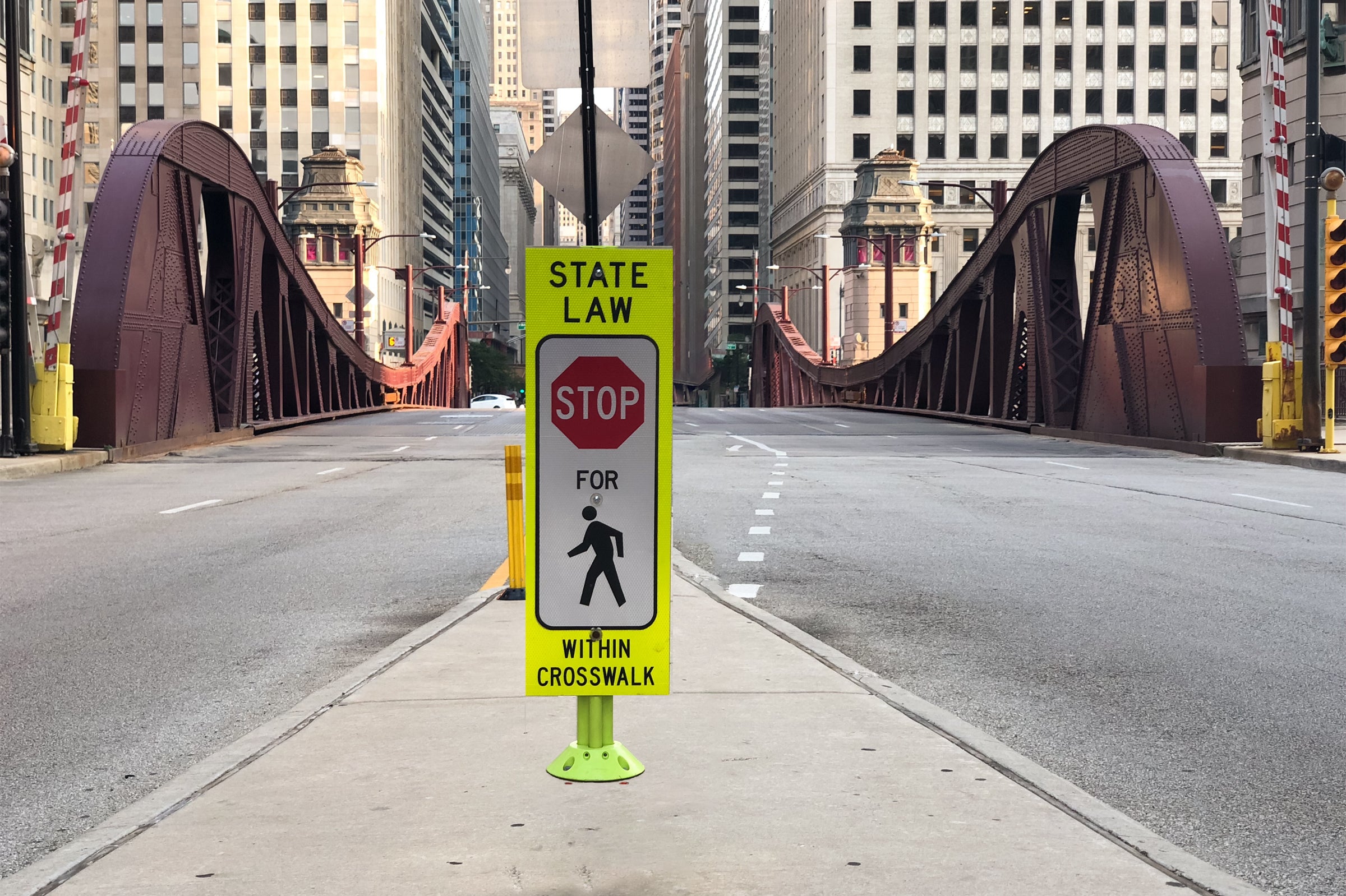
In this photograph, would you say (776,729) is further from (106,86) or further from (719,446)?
(106,86)

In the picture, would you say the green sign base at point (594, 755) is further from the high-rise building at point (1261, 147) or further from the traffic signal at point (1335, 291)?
the high-rise building at point (1261, 147)

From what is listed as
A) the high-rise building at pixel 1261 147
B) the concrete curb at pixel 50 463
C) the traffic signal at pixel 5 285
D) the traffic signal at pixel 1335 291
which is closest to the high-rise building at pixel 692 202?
the high-rise building at pixel 1261 147

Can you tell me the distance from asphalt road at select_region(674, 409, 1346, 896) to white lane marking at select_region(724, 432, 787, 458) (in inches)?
200

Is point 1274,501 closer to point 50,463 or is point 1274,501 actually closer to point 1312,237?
point 1312,237

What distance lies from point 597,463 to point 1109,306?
24.3 meters

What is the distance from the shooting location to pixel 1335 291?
21.6 metres

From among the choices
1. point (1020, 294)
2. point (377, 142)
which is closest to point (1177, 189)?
point (1020, 294)

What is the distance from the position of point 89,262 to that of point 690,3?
589 feet

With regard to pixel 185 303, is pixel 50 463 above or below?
below

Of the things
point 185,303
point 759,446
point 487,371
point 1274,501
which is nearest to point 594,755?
point 1274,501

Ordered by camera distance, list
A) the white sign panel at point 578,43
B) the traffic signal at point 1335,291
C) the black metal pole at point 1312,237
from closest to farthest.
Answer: the white sign panel at point 578,43 < the traffic signal at point 1335,291 < the black metal pole at point 1312,237

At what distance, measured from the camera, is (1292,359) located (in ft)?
77.5

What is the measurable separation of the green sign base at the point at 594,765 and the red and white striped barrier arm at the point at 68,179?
1762cm

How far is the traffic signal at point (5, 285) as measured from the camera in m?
20.3
